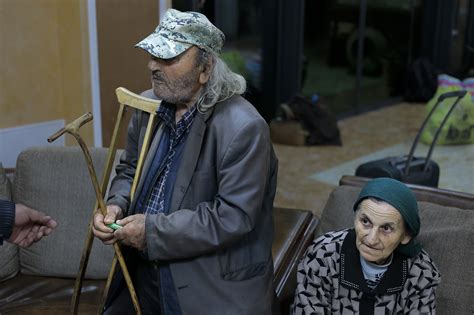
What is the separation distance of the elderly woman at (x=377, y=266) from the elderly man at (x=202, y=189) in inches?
9.9

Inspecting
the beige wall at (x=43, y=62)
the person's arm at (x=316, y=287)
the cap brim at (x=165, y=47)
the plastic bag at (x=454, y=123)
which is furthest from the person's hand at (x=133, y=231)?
the plastic bag at (x=454, y=123)

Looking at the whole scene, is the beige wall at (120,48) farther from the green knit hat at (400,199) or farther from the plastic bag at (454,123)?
the plastic bag at (454,123)

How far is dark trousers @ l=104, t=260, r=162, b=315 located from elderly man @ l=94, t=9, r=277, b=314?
10cm

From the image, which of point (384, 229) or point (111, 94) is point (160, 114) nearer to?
point (384, 229)

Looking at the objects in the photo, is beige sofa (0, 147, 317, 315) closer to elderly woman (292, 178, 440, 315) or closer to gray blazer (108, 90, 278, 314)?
elderly woman (292, 178, 440, 315)

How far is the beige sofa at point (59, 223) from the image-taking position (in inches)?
111

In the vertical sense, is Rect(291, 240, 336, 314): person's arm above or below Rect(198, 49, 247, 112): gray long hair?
below

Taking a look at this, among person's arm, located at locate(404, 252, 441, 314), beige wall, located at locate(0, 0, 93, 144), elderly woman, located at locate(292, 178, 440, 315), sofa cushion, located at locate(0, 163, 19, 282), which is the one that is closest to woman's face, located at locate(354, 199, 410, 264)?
elderly woman, located at locate(292, 178, 440, 315)

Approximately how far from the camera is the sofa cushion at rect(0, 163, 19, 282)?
282cm

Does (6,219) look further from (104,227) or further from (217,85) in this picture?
(217,85)

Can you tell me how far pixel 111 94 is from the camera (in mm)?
3844

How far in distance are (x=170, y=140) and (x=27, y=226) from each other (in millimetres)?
569

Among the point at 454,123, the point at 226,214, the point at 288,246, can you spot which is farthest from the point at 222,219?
the point at 454,123

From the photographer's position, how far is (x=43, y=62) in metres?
3.85
